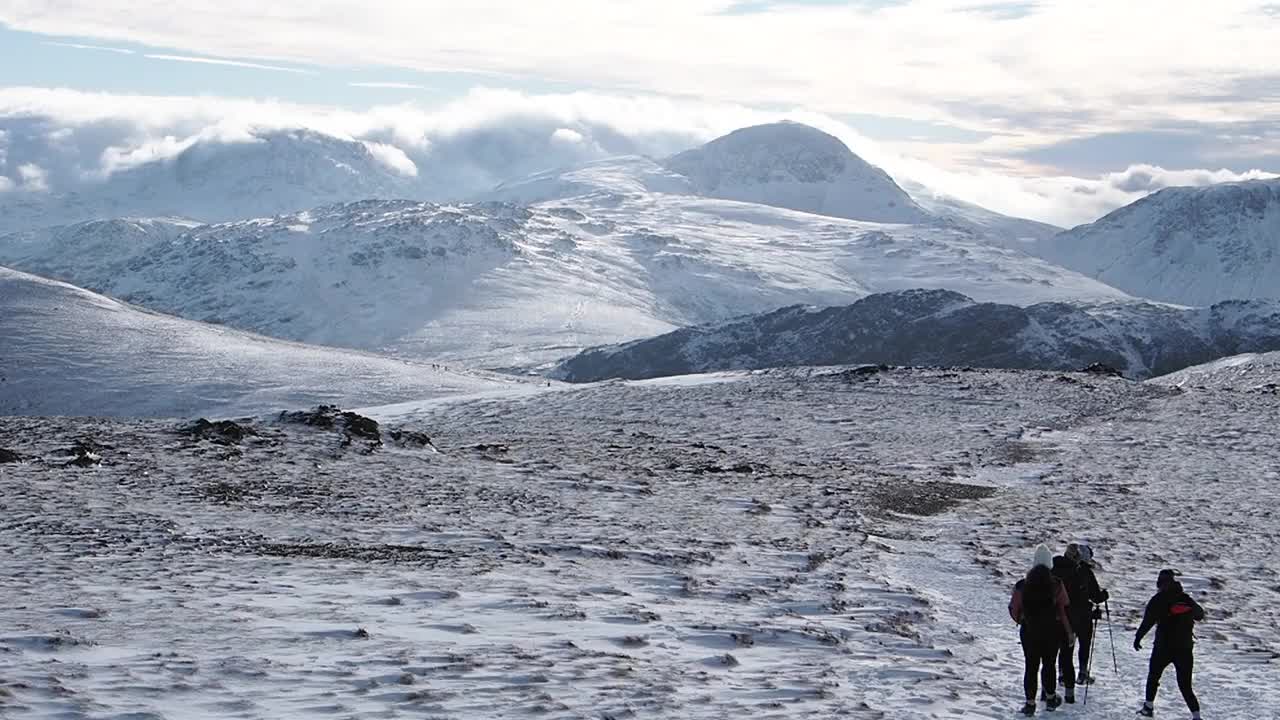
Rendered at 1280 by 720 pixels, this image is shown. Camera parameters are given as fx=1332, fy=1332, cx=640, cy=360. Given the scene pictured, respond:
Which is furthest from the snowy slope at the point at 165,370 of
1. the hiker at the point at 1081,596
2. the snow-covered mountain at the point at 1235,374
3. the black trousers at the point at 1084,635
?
the black trousers at the point at 1084,635

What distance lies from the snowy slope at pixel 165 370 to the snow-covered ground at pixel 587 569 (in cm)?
5655

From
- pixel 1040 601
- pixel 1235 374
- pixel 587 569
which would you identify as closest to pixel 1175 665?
pixel 1040 601

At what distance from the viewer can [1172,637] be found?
50.1ft

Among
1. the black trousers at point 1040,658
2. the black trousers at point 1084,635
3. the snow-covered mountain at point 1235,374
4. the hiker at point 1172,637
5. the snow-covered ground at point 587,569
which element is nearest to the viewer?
the snow-covered ground at point 587,569

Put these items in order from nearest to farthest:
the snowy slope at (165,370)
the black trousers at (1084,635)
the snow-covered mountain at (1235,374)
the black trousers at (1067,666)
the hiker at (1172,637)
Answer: the hiker at (1172,637) → the black trousers at (1067,666) → the black trousers at (1084,635) → the snow-covered mountain at (1235,374) → the snowy slope at (165,370)

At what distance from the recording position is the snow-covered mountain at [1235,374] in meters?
71.4

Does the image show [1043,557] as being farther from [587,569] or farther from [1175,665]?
[587,569]

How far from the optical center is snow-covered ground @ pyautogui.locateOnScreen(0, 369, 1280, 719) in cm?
1455

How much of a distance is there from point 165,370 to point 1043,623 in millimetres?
102112

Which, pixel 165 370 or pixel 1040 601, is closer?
pixel 1040 601

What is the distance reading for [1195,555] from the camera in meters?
25.6

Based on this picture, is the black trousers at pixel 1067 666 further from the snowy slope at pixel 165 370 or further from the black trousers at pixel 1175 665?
the snowy slope at pixel 165 370

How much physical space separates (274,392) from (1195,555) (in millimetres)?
82028

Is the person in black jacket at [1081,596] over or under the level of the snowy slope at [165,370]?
over
